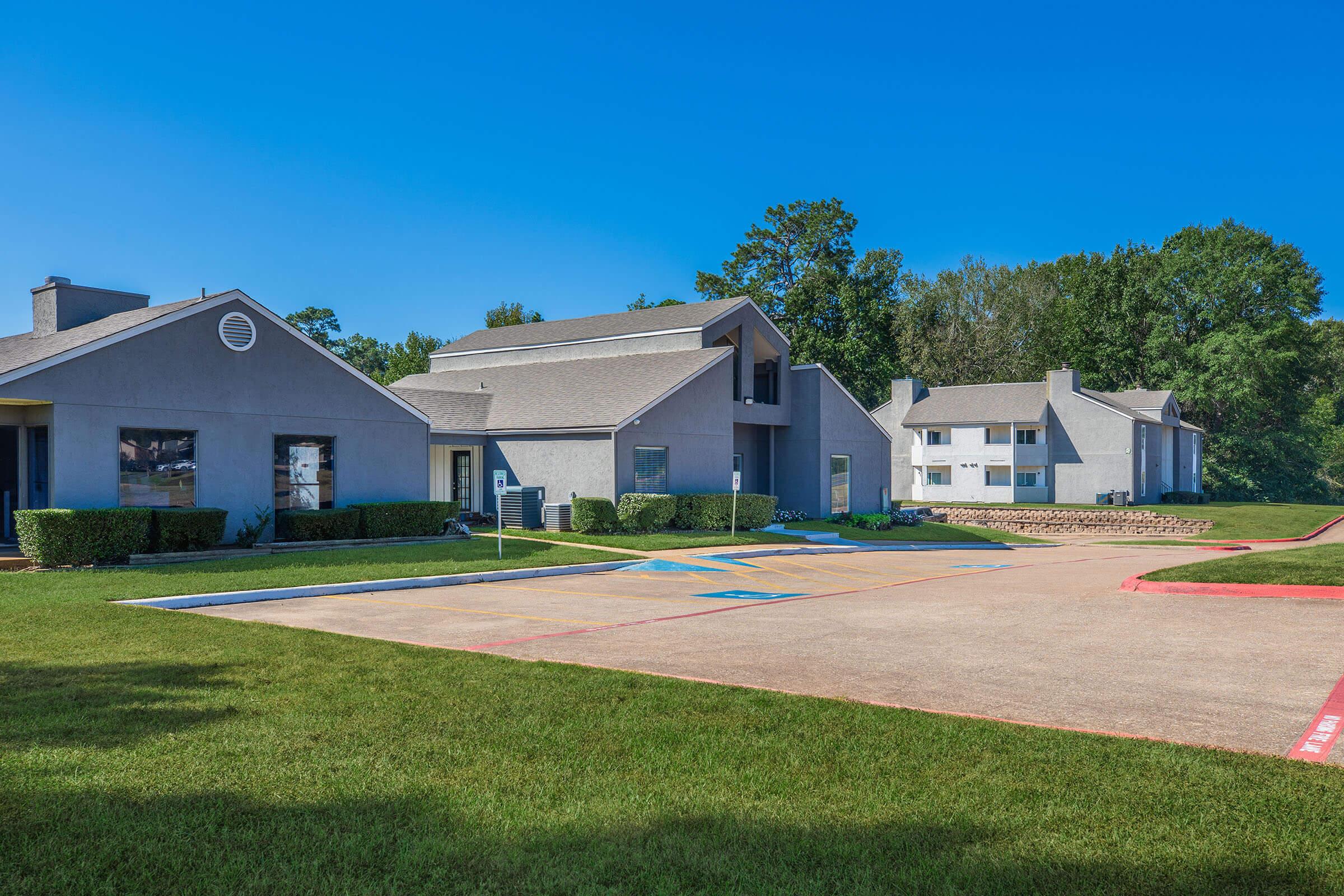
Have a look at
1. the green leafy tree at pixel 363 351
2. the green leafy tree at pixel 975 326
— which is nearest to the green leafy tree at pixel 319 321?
the green leafy tree at pixel 363 351

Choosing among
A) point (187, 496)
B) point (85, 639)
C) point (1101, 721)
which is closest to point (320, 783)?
point (1101, 721)

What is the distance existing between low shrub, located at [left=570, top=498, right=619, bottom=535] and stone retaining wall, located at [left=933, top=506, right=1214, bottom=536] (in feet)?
88.2

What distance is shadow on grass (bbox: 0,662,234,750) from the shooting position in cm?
640

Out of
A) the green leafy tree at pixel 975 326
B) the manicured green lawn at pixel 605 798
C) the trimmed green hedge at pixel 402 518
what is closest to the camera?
the manicured green lawn at pixel 605 798

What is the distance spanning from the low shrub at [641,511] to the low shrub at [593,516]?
35 centimetres

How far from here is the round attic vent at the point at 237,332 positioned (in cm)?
2108

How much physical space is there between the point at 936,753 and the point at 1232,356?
65110mm

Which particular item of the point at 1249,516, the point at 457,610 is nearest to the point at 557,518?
the point at 457,610

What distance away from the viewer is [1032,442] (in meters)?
55.6

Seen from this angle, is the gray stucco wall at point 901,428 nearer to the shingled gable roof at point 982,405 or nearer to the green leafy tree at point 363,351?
the shingled gable roof at point 982,405

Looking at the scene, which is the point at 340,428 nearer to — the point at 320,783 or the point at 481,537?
the point at 481,537

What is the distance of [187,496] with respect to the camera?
66.9ft

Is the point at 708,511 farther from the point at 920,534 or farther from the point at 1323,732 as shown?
the point at 1323,732

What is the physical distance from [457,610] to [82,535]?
8.90m
